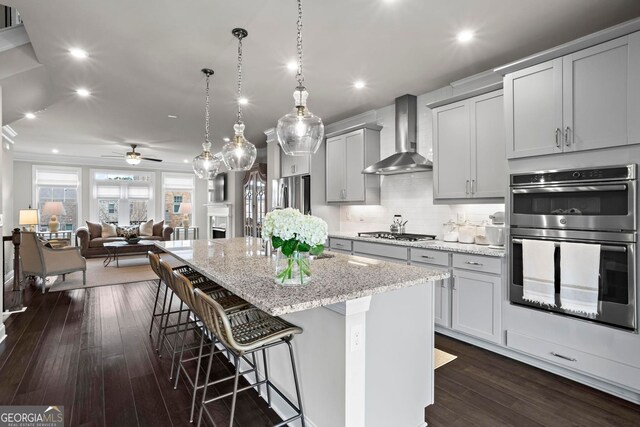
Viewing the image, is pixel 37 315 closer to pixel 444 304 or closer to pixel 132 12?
pixel 132 12

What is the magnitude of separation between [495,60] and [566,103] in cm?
95

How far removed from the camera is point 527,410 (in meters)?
2.09

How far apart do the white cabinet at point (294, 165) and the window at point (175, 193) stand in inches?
230

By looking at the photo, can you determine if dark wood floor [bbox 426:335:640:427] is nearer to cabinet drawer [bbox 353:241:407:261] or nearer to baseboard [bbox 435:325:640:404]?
baseboard [bbox 435:325:640:404]

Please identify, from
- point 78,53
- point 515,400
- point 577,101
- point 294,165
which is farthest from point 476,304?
point 78,53

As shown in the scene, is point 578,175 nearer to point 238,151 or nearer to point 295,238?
point 295,238

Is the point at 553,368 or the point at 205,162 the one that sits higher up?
the point at 205,162

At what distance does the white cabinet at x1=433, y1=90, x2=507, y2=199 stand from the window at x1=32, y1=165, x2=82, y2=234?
31.5ft

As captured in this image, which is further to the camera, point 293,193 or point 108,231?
point 108,231

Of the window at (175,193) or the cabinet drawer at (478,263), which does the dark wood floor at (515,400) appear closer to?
the cabinet drawer at (478,263)

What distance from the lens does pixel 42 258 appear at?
4.95m

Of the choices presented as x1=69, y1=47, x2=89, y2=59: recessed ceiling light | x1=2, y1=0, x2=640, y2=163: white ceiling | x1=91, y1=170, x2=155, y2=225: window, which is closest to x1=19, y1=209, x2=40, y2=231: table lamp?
x1=2, y1=0, x2=640, y2=163: white ceiling

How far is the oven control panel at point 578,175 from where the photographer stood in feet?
7.29

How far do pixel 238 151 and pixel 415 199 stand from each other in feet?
7.63
